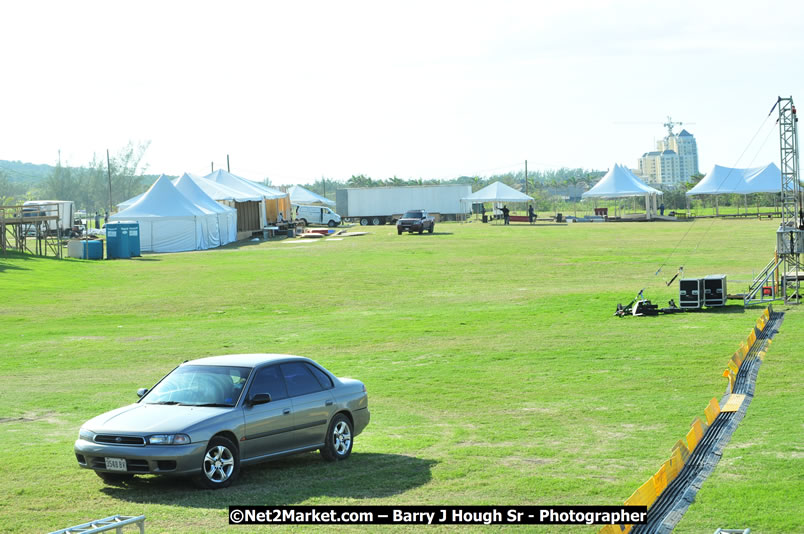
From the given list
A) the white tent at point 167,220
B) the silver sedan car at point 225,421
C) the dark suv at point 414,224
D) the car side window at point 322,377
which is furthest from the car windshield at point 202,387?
the dark suv at point 414,224

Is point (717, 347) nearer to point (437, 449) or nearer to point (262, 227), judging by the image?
point (437, 449)

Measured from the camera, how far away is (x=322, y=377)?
1193 centimetres

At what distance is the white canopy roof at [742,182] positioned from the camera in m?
96.2

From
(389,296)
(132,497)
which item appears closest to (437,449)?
(132,497)

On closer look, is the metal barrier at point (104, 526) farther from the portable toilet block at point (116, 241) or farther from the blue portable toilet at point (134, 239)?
the blue portable toilet at point (134, 239)

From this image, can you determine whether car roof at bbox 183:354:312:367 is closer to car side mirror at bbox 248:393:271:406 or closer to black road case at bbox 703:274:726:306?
car side mirror at bbox 248:393:271:406

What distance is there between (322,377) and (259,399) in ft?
4.32

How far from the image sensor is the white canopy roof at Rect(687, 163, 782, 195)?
96.2 meters

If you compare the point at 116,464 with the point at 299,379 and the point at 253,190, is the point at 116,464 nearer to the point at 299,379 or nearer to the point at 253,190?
the point at 299,379

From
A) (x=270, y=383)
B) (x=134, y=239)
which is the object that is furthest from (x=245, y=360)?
(x=134, y=239)

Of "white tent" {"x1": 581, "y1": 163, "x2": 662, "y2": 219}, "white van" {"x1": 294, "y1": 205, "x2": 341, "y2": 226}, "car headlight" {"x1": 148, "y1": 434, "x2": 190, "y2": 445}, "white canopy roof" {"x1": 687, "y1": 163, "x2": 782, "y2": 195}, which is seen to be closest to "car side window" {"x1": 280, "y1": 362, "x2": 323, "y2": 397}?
"car headlight" {"x1": 148, "y1": 434, "x2": 190, "y2": 445}

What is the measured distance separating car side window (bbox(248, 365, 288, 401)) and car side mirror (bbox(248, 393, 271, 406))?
0.48 ft

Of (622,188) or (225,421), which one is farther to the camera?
(622,188)

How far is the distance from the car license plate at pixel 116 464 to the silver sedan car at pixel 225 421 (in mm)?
10
